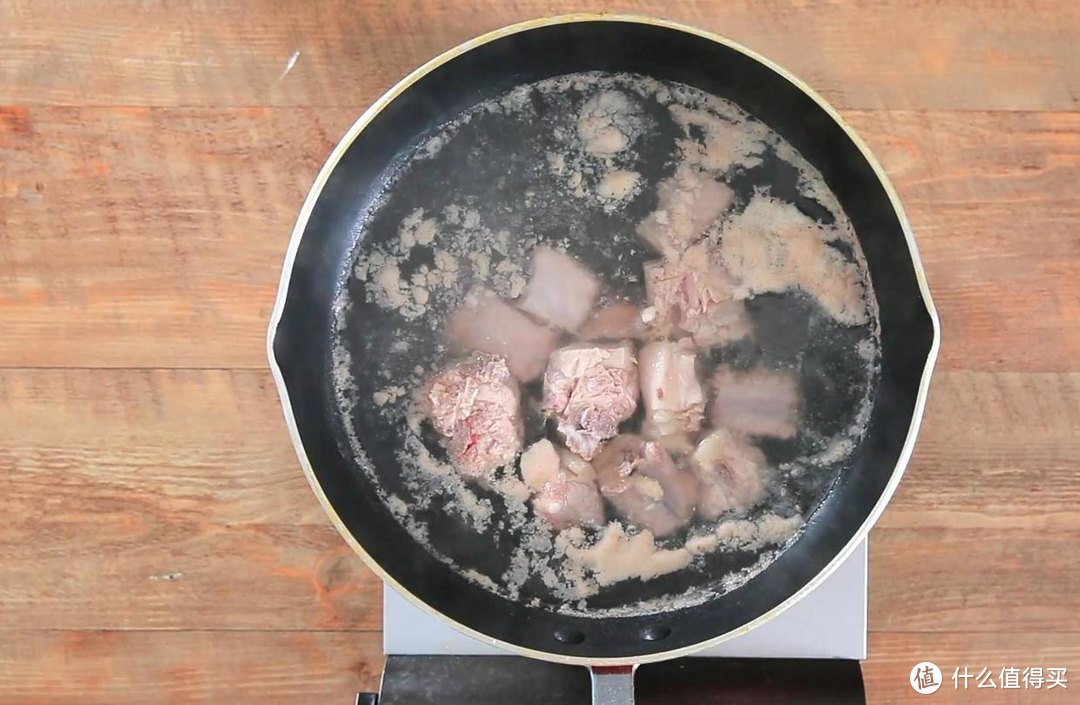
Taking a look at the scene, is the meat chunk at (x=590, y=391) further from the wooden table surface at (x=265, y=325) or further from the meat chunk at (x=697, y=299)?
the wooden table surface at (x=265, y=325)

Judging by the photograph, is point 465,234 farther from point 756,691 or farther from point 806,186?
point 756,691

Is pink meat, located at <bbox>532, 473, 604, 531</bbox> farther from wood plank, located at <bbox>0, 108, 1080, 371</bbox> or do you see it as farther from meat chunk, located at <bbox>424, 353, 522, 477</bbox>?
wood plank, located at <bbox>0, 108, 1080, 371</bbox>

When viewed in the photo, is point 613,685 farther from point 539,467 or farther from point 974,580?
point 974,580

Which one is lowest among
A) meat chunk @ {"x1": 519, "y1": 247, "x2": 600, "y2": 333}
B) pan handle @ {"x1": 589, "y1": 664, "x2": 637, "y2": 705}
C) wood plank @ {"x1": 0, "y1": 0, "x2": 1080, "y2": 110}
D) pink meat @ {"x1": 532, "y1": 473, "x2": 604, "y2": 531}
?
pan handle @ {"x1": 589, "y1": 664, "x2": 637, "y2": 705}

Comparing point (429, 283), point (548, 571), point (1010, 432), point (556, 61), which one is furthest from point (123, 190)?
point (1010, 432)

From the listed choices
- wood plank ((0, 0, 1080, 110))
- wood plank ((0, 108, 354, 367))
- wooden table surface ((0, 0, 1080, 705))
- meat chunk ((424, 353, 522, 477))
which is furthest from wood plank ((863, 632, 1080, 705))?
wood plank ((0, 108, 354, 367))

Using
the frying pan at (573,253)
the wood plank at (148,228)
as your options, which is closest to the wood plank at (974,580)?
the frying pan at (573,253)
